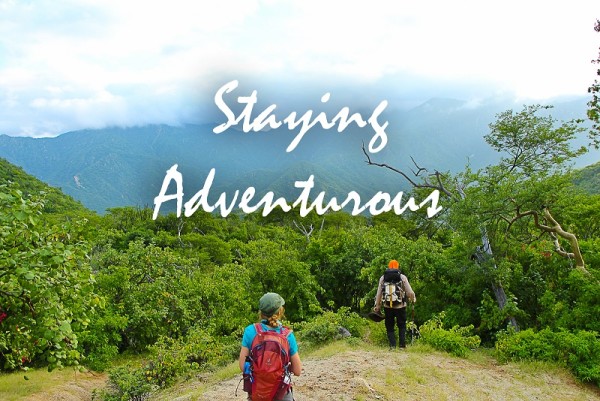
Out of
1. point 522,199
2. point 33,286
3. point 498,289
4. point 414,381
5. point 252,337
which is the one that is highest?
point 522,199

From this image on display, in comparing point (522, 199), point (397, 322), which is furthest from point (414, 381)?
point (522, 199)

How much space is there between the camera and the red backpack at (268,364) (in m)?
5.13

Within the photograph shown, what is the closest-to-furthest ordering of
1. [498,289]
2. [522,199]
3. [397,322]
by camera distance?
1. [397,322]
2. [522,199]
3. [498,289]

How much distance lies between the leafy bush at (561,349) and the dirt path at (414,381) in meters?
0.33

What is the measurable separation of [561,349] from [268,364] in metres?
8.86

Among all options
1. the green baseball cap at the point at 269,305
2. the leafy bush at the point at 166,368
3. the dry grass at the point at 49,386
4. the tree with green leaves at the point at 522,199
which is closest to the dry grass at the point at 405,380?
the leafy bush at the point at 166,368

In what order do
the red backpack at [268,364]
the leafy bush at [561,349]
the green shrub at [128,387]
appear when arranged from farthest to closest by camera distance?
the green shrub at [128,387] < the leafy bush at [561,349] < the red backpack at [268,364]

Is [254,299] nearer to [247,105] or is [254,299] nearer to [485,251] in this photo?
[247,105]

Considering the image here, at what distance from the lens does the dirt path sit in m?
8.22

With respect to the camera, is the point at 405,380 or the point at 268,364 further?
the point at 405,380

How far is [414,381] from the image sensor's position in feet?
28.9

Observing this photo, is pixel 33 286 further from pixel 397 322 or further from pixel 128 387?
pixel 397 322

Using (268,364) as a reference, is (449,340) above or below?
below

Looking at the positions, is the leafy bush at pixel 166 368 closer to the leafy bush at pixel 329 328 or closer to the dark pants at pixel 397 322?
the leafy bush at pixel 329 328
